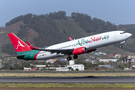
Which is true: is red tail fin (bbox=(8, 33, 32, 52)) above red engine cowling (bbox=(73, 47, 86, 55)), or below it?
above

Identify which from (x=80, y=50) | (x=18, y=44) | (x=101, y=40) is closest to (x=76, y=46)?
(x=80, y=50)

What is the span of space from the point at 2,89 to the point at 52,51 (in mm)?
16883

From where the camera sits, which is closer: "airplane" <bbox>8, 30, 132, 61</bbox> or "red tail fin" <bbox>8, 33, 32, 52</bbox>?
"airplane" <bbox>8, 30, 132, 61</bbox>

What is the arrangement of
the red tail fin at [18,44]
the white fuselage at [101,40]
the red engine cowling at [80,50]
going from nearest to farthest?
the white fuselage at [101,40]
the red engine cowling at [80,50]
the red tail fin at [18,44]

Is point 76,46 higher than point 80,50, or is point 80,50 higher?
point 76,46

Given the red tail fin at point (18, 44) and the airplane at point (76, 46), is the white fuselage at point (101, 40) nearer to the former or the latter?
the airplane at point (76, 46)

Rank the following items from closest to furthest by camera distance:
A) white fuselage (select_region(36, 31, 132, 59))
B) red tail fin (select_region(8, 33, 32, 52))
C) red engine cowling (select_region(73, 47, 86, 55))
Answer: white fuselage (select_region(36, 31, 132, 59)), red engine cowling (select_region(73, 47, 86, 55)), red tail fin (select_region(8, 33, 32, 52))

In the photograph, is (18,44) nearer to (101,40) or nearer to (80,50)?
(80,50)

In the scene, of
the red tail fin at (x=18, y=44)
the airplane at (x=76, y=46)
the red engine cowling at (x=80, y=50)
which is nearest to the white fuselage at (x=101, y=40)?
the airplane at (x=76, y=46)

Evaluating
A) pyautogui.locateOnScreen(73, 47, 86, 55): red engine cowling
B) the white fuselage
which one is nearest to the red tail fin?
the white fuselage

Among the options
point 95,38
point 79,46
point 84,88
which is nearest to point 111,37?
point 95,38

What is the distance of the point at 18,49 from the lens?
55438mm

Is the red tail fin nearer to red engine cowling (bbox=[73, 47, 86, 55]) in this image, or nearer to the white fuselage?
the white fuselage

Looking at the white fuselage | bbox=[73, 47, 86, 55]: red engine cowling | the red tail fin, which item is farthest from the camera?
the red tail fin
